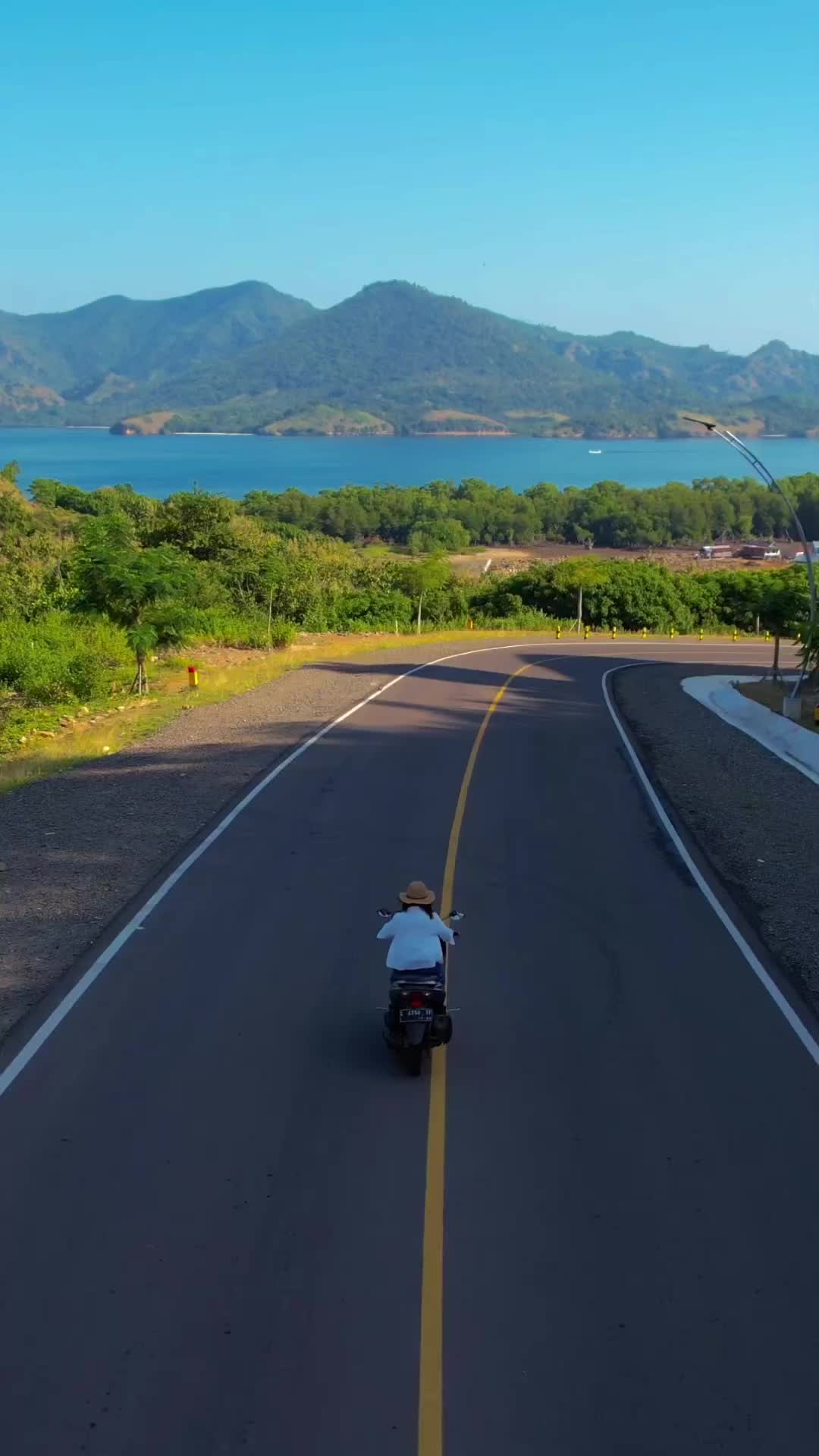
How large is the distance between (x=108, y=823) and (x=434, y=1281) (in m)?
12.1

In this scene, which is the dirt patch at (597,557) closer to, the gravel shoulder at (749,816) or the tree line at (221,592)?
the tree line at (221,592)

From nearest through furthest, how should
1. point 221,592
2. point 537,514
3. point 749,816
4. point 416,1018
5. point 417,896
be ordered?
point 416,1018 → point 417,896 → point 749,816 → point 221,592 → point 537,514

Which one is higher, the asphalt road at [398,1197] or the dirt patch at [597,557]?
the dirt patch at [597,557]

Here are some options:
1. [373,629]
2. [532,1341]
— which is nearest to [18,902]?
[532,1341]

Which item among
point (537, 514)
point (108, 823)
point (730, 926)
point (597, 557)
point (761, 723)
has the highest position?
point (537, 514)

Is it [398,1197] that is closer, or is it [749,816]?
[398,1197]

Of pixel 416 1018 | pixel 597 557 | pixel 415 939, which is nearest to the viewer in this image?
pixel 416 1018

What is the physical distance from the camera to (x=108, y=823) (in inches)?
720

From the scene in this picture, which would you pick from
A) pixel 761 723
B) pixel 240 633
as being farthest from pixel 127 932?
pixel 240 633

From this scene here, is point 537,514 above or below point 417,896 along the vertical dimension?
above

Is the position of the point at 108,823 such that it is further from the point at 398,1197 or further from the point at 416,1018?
the point at 398,1197

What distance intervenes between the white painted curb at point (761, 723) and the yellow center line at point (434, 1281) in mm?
15972

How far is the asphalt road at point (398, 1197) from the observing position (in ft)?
19.9

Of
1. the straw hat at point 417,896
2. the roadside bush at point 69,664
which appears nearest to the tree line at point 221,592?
the roadside bush at point 69,664
